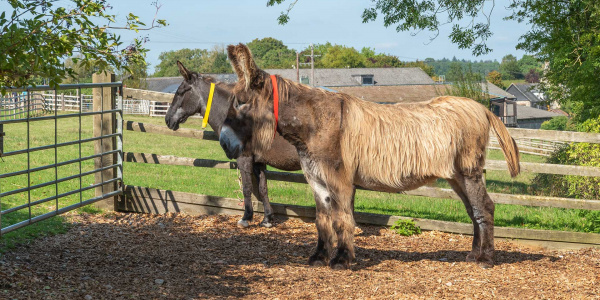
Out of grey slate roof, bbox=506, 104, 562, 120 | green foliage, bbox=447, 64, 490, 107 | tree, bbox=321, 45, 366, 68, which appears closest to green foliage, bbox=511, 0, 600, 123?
green foliage, bbox=447, 64, 490, 107

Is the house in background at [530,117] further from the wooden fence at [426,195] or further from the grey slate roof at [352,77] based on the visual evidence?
the wooden fence at [426,195]

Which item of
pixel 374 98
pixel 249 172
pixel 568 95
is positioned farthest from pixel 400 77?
pixel 249 172

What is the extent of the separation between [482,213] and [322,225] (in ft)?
5.32

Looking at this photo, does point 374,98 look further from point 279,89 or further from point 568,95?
point 279,89

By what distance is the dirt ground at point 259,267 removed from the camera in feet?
15.6

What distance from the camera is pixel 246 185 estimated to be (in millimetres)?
7273

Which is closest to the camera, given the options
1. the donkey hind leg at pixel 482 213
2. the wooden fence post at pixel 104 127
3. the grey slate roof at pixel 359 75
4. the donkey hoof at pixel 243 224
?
the donkey hind leg at pixel 482 213

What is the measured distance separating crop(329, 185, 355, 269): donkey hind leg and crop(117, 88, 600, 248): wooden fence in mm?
1904

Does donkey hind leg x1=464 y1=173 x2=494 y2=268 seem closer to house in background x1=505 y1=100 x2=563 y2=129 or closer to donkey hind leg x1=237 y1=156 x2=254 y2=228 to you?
donkey hind leg x1=237 y1=156 x2=254 y2=228

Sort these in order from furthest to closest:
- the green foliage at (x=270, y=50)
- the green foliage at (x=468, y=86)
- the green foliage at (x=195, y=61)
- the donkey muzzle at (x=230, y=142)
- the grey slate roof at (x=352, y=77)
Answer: the green foliage at (x=270, y=50), the green foliage at (x=195, y=61), the grey slate roof at (x=352, y=77), the green foliage at (x=468, y=86), the donkey muzzle at (x=230, y=142)

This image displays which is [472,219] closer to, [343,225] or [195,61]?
[343,225]

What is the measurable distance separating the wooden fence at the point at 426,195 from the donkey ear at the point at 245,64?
240 centimetres

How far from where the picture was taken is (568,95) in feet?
37.1

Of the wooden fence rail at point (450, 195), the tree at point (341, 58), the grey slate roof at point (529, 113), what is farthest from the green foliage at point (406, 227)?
the tree at point (341, 58)
